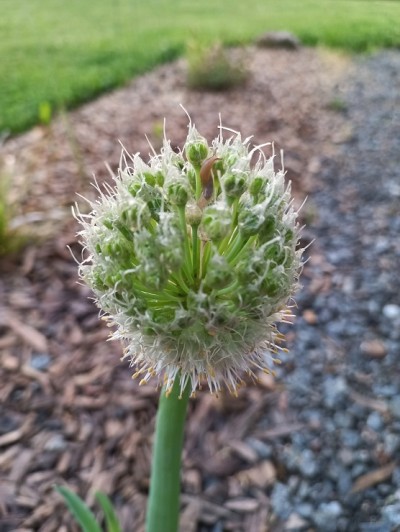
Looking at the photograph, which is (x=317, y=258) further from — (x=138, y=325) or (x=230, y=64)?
(x=230, y=64)

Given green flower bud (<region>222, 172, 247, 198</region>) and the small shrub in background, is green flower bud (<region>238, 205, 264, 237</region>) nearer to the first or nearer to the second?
green flower bud (<region>222, 172, 247, 198</region>)

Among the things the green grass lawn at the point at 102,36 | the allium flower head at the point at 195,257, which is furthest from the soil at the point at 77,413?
the green grass lawn at the point at 102,36

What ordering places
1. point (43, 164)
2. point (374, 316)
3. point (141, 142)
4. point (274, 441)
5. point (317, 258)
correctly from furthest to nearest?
point (141, 142) → point (43, 164) → point (317, 258) → point (374, 316) → point (274, 441)

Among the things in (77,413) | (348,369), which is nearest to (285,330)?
(348,369)

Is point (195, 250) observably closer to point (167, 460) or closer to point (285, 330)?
point (167, 460)

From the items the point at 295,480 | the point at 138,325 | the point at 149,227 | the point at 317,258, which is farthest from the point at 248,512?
the point at 317,258

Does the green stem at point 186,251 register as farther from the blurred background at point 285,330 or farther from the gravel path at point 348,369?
the gravel path at point 348,369
